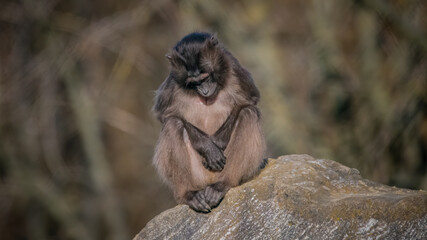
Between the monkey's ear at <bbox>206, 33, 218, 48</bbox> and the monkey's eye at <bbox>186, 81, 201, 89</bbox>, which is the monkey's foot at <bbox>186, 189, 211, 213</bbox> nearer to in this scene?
the monkey's eye at <bbox>186, 81, 201, 89</bbox>

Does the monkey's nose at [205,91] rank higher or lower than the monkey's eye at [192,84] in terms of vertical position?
lower

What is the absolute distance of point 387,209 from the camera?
5.44 meters

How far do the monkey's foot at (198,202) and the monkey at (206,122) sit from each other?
24mm

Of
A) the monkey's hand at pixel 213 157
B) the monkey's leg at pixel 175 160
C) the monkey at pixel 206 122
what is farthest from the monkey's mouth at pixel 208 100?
the monkey's hand at pixel 213 157

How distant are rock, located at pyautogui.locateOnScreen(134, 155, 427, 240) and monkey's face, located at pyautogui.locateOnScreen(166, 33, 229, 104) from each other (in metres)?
1.05

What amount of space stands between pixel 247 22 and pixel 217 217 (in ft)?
27.5

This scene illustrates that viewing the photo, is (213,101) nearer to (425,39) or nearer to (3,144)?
(425,39)

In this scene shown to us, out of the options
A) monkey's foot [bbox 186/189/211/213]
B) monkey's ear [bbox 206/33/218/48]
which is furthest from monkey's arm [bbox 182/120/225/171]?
monkey's ear [bbox 206/33/218/48]

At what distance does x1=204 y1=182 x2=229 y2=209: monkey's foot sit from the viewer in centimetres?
653

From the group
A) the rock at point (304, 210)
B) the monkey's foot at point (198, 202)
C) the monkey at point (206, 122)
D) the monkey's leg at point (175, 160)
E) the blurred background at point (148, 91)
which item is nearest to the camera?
the rock at point (304, 210)

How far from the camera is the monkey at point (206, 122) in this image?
22.9 feet

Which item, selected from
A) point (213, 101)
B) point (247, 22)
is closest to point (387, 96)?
point (247, 22)

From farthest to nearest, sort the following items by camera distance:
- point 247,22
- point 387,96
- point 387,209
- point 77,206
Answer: point 77,206
point 247,22
point 387,96
point 387,209

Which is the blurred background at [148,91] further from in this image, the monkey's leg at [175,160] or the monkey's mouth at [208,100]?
the monkey's leg at [175,160]
